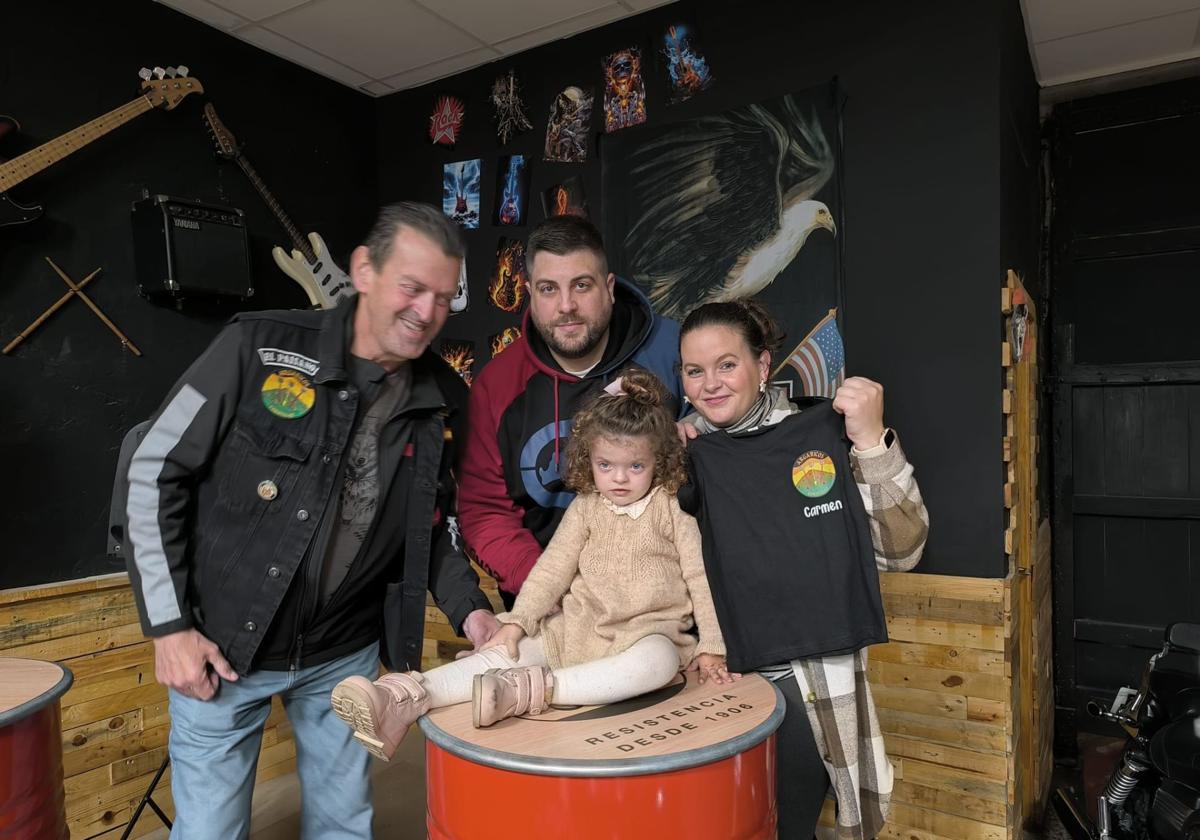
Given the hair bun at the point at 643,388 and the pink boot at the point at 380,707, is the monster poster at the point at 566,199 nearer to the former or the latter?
the hair bun at the point at 643,388

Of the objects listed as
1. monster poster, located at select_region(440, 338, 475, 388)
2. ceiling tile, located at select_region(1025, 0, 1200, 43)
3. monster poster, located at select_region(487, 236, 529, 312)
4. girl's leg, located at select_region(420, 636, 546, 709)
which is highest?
ceiling tile, located at select_region(1025, 0, 1200, 43)

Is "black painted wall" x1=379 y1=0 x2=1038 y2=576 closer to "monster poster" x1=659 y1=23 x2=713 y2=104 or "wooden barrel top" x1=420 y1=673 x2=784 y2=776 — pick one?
"monster poster" x1=659 y1=23 x2=713 y2=104

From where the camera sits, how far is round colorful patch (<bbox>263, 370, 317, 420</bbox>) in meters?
1.64

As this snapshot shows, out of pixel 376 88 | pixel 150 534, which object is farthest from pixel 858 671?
pixel 376 88

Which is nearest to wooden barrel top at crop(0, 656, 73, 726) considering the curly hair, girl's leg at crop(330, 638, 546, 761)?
girl's leg at crop(330, 638, 546, 761)

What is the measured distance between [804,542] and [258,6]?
2759 mm

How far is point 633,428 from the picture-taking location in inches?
66.6

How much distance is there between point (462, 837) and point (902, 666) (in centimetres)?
186

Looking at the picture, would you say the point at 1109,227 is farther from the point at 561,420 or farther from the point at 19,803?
the point at 19,803

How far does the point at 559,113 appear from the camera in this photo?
3.34 m

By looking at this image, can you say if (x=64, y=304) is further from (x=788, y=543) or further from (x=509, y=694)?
(x=788, y=543)

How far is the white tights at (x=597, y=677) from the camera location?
1.40 m

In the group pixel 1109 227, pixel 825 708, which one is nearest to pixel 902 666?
pixel 825 708

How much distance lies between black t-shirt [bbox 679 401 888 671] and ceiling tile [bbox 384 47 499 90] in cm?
249
